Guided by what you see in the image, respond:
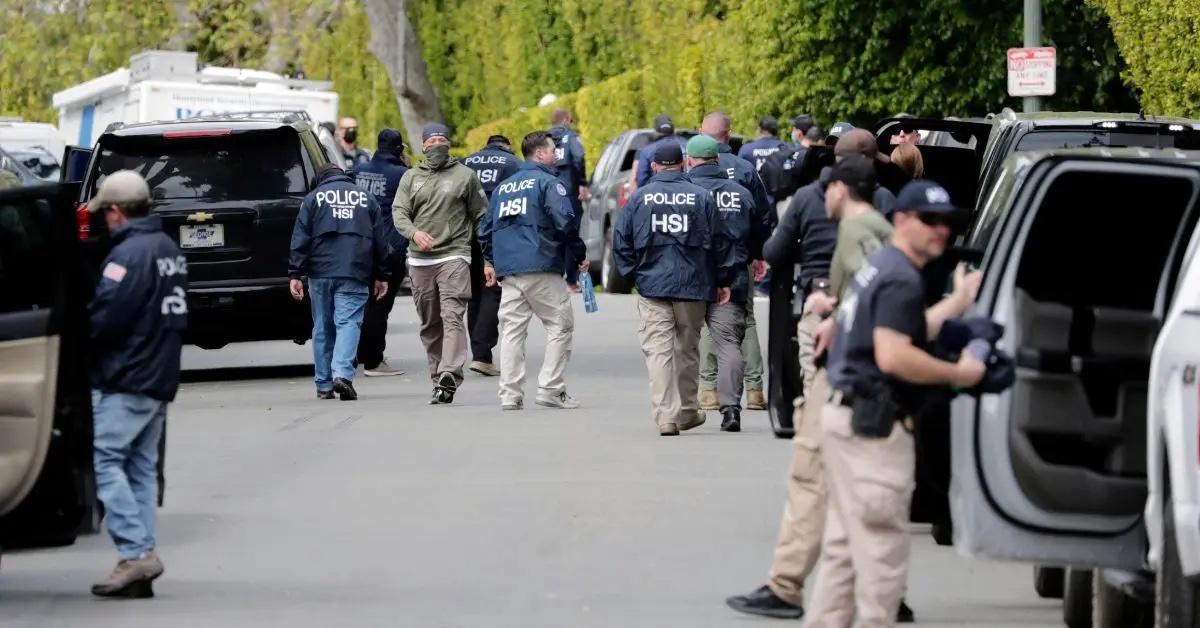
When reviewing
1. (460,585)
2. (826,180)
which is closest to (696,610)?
(460,585)

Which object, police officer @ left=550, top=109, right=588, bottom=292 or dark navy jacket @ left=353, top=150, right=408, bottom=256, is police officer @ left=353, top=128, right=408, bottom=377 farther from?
police officer @ left=550, top=109, right=588, bottom=292

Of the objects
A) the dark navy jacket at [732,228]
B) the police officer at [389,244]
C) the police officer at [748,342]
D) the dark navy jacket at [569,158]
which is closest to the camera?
the dark navy jacket at [732,228]

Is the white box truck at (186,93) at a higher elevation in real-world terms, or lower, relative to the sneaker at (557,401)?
higher

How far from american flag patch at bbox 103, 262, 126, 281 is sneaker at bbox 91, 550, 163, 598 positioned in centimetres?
108

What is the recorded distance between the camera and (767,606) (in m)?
9.23

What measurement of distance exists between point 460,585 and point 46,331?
1.93 metres

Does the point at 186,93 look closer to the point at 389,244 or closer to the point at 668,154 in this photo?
the point at 389,244

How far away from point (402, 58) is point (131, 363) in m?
38.3

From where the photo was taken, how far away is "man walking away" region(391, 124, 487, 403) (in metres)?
17.7

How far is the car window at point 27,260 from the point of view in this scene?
9555mm

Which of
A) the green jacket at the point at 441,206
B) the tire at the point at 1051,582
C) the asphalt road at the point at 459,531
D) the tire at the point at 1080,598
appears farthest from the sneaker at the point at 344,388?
the tire at the point at 1080,598

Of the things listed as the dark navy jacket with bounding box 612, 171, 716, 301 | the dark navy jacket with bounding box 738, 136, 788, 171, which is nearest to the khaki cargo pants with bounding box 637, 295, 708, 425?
the dark navy jacket with bounding box 612, 171, 716, 301

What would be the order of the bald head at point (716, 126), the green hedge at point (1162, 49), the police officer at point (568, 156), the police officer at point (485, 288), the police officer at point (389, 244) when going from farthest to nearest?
the police officer at point (568, 156), the green hedge at point (1162, 49), the police officer at point (389, 244), the police officer at point (485, 288), the bald head at point (716, 126)

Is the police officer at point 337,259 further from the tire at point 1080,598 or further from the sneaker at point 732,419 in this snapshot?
the tire at point 1080,598
